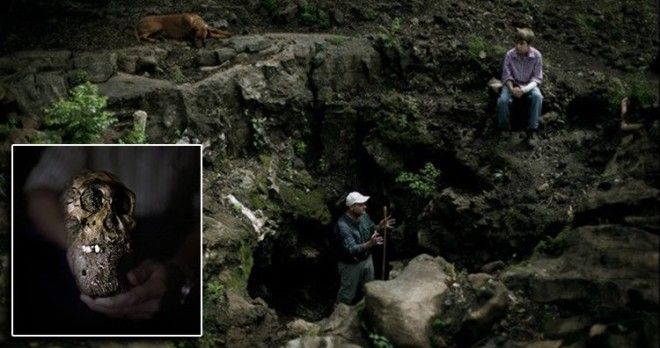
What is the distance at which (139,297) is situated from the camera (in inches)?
288

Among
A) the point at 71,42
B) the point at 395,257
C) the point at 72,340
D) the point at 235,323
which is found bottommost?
the point at 395,257

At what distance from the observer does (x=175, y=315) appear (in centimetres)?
742

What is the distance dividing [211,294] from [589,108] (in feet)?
23.4

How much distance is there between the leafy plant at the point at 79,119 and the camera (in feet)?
28.8

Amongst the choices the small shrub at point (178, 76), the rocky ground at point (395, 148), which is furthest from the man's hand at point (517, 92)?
the small shrub at point (178, 76)

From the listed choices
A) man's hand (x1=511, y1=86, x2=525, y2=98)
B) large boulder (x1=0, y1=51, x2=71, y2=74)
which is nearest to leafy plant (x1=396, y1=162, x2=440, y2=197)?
man's hand (x1=511, y1=86, x2=525, y2=98)

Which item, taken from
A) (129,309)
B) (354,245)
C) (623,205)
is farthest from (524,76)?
(129,309)

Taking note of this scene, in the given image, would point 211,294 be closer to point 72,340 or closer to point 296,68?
point 72,340

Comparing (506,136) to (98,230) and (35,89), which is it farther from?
(35,89)

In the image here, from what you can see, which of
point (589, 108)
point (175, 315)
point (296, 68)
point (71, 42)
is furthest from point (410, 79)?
point (175, 315)

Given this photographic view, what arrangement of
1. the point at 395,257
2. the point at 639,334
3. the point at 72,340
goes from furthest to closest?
the point at 395,257, the point at 72,340, the point at 639,334

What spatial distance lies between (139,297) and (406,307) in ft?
9.47

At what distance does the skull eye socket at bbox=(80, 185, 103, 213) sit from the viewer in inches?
291

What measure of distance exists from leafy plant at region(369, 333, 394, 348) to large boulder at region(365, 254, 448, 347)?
0.15ft
